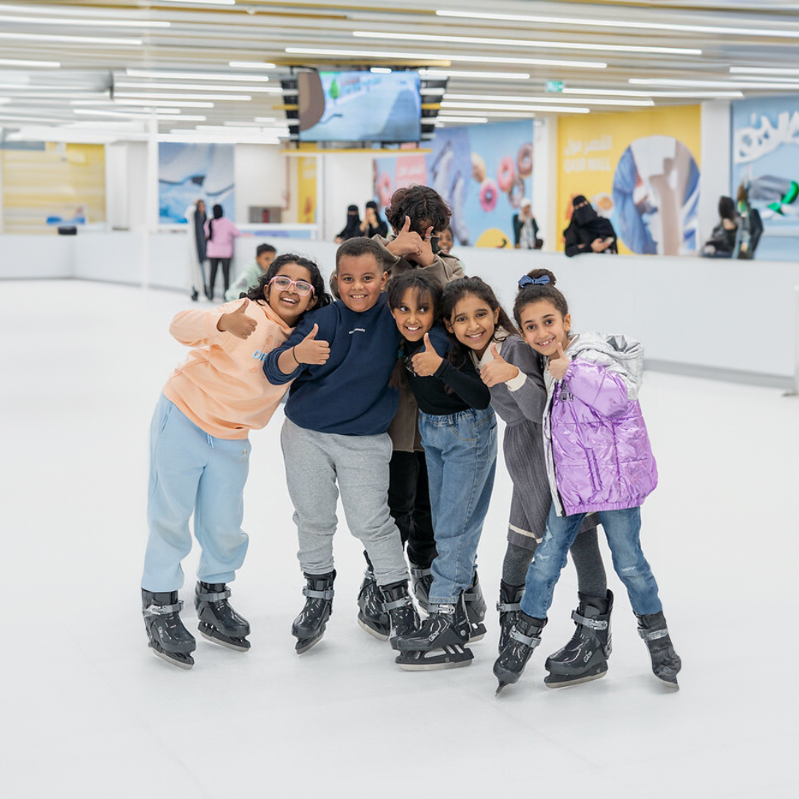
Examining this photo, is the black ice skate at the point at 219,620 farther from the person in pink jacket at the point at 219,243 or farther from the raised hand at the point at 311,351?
the person in pink jacket at the point at 219,243

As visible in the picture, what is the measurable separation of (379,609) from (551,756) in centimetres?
85

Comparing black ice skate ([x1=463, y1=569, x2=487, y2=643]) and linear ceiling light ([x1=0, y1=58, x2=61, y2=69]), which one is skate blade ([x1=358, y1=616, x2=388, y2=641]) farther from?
linear ceiling light ([x1=0, y1=58, x2=61, y2=69])

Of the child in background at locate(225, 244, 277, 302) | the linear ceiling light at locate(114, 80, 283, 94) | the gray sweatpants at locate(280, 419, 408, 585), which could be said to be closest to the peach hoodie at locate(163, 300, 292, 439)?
the gray sweatpants at locate(280, 419, 408, 585)

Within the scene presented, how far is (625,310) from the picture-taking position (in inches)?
351

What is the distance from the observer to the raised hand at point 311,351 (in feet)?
8.80

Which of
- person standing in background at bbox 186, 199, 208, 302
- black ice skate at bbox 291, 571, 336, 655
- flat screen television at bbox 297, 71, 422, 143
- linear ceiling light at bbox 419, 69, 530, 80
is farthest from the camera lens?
person standing in background at bbox 186, 199, 208, 302

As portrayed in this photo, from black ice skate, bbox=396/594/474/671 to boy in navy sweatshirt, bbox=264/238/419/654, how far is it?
5cm

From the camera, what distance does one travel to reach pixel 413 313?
2768mm

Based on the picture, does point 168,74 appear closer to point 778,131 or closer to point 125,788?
point 778,131

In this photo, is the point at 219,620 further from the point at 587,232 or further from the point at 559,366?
the point at 587,232

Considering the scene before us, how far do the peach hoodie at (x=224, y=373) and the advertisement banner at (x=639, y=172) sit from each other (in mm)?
17849

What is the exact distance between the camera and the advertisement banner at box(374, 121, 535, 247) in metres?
24.1

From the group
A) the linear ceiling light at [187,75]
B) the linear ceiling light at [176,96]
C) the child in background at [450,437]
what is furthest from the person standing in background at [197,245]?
the child in background at [450,437]

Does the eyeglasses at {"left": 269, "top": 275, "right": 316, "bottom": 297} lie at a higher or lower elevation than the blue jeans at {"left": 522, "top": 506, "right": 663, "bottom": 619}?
higher
